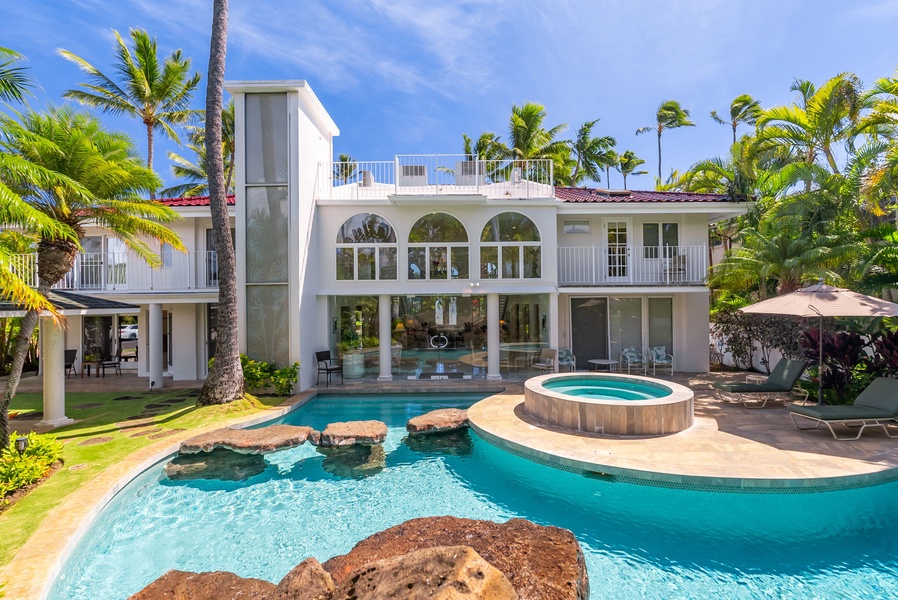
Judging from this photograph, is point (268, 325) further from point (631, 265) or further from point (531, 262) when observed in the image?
point (631, 265)

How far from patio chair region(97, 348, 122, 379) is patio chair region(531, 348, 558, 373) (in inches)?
640

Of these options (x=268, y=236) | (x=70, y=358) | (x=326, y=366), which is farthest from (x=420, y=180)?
(x=70, y=358)

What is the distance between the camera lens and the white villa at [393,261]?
12.5 meters

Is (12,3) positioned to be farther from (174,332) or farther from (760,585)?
(760,585)

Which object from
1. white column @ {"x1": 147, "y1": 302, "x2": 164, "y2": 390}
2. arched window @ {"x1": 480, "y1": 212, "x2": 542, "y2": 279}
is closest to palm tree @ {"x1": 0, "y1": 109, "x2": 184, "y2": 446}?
white column @ {"x1": 147, "y1": 302, "x2": 164, "y2": 390}

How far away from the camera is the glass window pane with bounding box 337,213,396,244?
13.8m

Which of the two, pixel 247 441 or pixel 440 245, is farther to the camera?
pixel 440 245

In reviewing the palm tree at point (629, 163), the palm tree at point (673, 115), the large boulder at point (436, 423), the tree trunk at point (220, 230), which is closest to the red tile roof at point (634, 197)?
the large boulder at point (436, 423)

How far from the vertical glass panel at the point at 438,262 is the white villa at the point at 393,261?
5 cm

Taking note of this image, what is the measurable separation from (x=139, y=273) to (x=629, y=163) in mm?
37084

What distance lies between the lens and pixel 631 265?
14422 mm

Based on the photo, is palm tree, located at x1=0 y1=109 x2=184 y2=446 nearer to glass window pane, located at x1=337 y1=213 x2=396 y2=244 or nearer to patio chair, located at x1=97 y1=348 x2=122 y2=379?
glass window pane, located at x1=337 y1=213 x2=396 y2=244

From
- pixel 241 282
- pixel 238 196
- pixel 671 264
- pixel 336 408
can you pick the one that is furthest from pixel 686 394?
pixel 238 196

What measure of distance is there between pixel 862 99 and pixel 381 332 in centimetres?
1609
